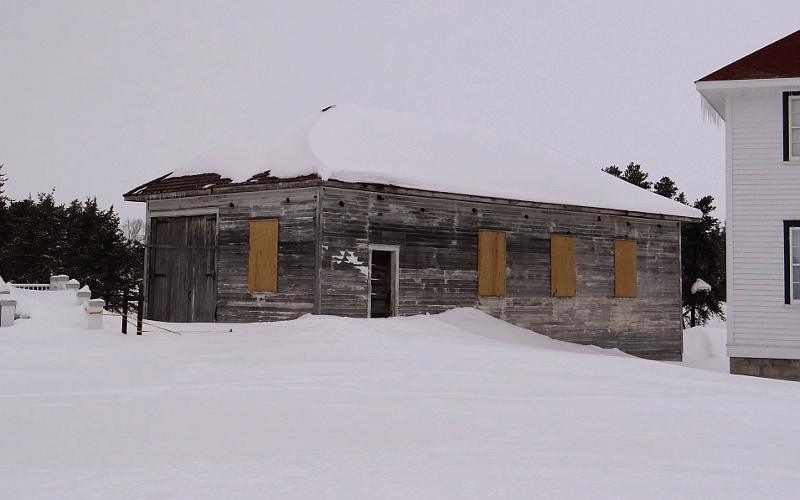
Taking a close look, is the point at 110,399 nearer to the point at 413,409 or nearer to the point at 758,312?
the point at 413,409

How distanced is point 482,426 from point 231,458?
246 centimetres

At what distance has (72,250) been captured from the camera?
38.3 metres

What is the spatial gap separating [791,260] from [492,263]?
695 cm

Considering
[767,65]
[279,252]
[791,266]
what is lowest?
[791,266]

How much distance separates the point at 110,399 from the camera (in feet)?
31.5

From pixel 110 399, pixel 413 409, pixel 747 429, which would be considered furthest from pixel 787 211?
pixel 110 399

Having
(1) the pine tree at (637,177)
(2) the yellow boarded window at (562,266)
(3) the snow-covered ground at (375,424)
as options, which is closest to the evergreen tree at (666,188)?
(1) the pine tree at (637,177)

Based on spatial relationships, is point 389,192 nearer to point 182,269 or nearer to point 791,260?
point 182,269

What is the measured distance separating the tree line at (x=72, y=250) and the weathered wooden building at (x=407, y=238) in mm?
15727

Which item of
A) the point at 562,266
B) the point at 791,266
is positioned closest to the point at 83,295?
the point at 562,266

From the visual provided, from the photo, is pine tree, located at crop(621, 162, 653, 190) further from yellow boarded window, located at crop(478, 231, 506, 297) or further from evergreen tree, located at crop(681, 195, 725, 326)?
yellow boarded window, located at crop(478, 231, 506, 297)

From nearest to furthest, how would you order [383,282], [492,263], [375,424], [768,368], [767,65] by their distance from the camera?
[375,424] < [768,368] < [767,65] < [383,282] < [492,263]

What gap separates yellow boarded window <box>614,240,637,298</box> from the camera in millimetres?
23672

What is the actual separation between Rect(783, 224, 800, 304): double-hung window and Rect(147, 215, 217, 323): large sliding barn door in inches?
489
